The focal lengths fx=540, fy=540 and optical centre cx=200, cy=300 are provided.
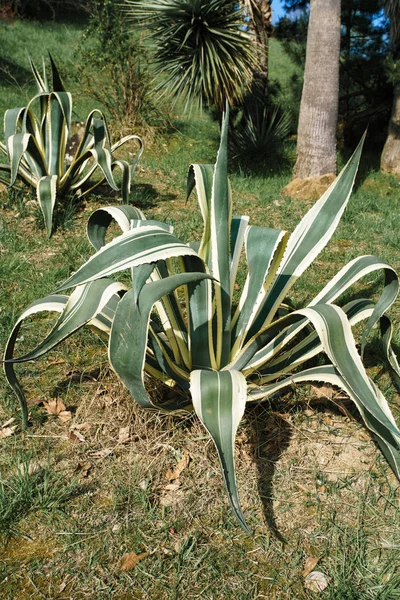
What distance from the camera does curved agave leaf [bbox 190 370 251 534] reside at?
159 cm

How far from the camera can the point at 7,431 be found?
7.39 feet

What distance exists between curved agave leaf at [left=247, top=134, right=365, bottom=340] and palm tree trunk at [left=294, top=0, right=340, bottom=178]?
3730 mm

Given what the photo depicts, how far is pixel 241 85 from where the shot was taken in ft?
20.4

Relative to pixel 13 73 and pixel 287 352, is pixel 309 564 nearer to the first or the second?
pixel 287 352

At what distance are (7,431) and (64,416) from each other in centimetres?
24

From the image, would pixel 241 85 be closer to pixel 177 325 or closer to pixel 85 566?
pixel 177 325

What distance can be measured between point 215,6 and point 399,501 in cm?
589

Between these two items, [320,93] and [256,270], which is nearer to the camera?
[256,270]

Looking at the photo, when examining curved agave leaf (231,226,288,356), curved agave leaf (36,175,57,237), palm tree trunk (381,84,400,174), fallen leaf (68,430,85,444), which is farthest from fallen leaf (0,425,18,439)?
palm tree trunk (381,84,400,174)

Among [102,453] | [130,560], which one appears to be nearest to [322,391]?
[102,453]

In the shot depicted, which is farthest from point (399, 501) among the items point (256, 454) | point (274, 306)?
point (274, 306)

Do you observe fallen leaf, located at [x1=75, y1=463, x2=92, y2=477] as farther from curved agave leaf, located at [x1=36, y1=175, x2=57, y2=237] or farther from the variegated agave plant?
curved agave leaf, located at [x1=36, y1=175, x2=57, y2=237]

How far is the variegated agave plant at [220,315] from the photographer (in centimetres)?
164

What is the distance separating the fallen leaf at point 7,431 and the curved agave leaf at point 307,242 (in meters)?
1.06
